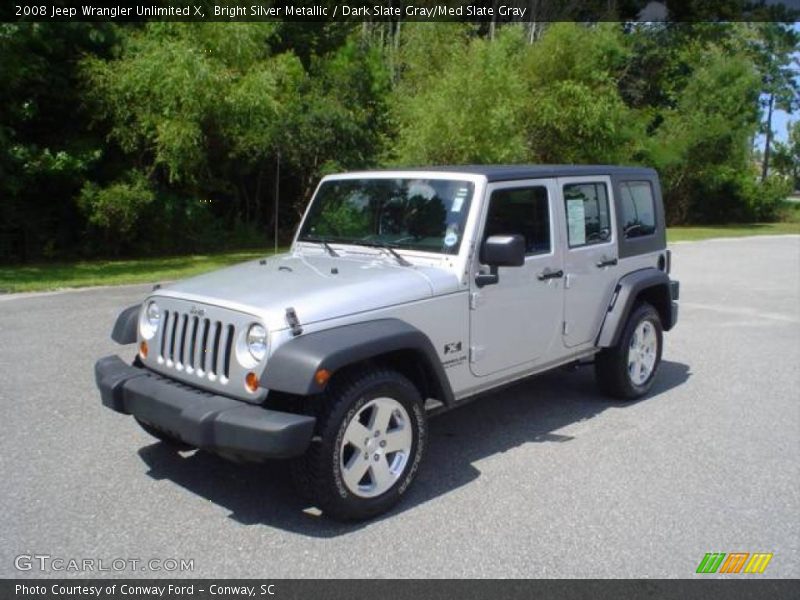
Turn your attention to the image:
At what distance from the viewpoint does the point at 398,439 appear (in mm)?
4191

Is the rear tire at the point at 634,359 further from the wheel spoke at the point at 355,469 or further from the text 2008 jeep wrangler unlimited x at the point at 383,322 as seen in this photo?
the wheel spoke at the point at 355,469

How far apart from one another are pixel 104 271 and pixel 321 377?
12.8m

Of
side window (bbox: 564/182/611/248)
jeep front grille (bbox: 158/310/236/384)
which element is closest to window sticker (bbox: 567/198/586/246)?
side window (bbox: 564/182/611/248)

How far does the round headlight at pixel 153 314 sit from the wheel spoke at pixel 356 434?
4.45 ft

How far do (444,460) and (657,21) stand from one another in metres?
39.2

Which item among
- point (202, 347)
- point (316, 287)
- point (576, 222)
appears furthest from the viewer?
point (576, 222)

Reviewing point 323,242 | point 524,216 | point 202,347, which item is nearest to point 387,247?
point 323,242

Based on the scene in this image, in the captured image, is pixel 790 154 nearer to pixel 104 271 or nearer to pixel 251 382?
pixel 104 271

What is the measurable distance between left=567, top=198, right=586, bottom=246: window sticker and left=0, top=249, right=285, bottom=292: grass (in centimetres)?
963

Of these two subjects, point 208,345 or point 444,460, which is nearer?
point 208,345

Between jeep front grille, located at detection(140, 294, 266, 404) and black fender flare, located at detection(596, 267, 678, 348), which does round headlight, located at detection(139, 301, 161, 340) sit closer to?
jeep front grille, located at detection(140, 294, 266, 404)

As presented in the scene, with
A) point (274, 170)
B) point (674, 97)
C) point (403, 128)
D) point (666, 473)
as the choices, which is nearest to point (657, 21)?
point (674, 97)

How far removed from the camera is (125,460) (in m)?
4.84

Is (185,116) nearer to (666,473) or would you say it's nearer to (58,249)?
(58,249)
